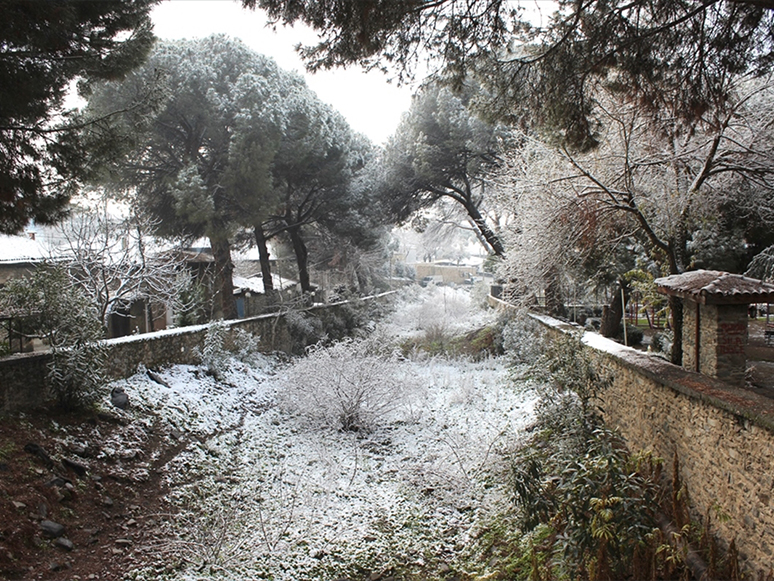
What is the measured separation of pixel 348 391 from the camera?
928cm

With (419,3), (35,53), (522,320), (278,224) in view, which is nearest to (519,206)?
(522,320)

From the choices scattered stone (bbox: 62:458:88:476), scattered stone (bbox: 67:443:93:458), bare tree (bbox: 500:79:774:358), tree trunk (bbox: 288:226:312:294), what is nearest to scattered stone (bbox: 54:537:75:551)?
scattered stone (bbox: 62:458:88:476)

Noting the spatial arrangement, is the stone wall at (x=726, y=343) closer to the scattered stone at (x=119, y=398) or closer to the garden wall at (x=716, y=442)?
the garden wall at (x=716, y=442)

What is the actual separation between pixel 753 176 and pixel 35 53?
9.76 metres

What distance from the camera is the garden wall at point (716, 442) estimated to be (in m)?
3.64

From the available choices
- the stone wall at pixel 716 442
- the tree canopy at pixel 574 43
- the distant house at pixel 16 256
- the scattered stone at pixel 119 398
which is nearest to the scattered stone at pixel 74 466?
the scattered stone at pixel 119 398

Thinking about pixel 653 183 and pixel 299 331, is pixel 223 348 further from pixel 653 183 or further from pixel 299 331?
pixel 653 183

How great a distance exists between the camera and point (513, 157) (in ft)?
41.0

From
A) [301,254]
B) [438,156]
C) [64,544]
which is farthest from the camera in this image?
[301,254]

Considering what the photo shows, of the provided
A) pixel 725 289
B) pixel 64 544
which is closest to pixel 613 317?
pixel 725 289

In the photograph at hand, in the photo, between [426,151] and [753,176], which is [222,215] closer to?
[426,151]

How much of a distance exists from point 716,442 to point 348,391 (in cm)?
621

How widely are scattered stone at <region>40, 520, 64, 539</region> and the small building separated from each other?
23.3ft

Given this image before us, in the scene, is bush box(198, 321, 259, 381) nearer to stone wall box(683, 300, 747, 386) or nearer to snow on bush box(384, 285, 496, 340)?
snow on bush box(384, 285, 496, 340)
